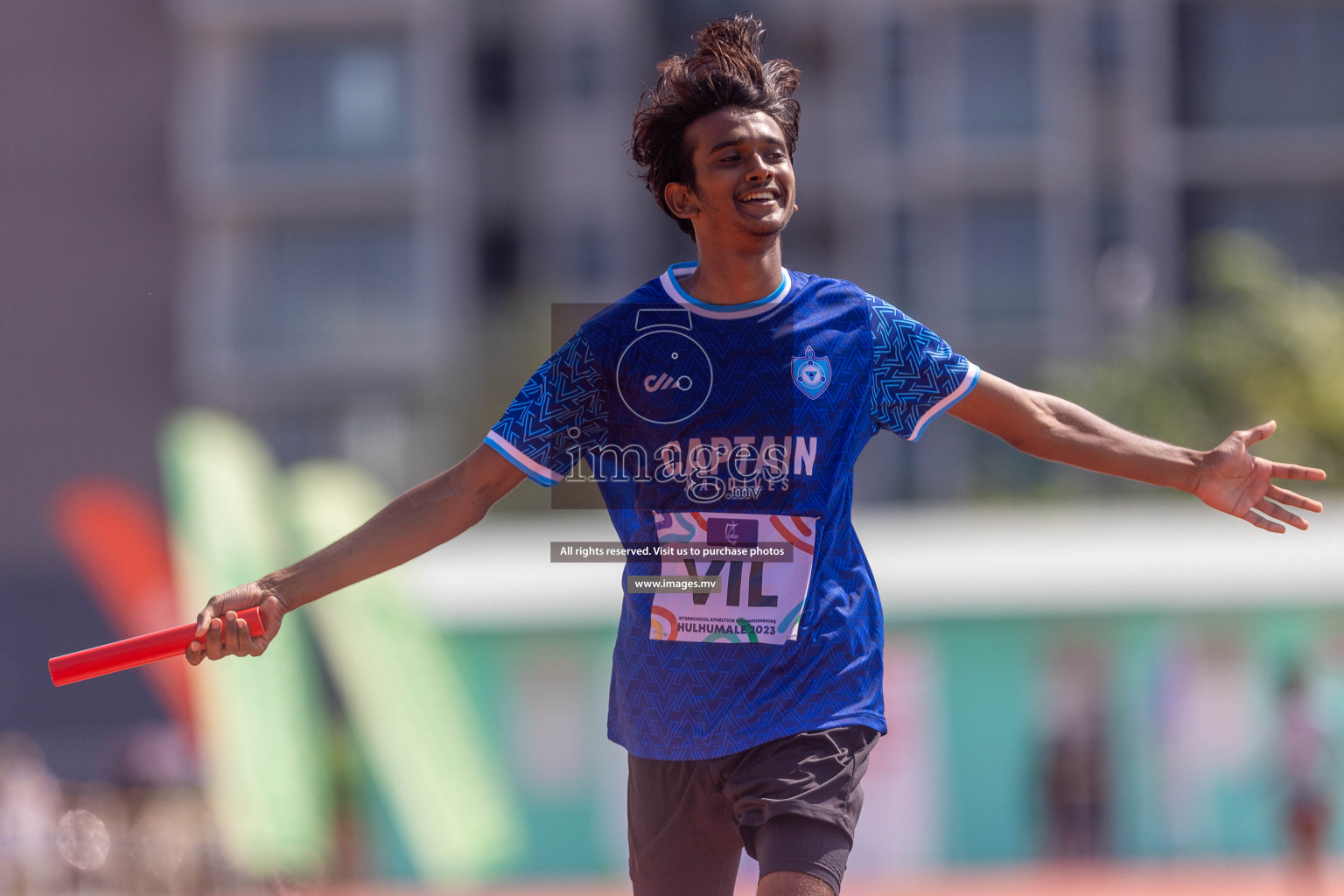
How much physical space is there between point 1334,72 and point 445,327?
15.2m

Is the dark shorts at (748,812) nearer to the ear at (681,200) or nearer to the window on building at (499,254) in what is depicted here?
the ear at (681,200)

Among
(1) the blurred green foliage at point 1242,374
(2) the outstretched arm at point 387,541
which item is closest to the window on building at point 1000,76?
(1) the blurred green foliage at point 1242,374

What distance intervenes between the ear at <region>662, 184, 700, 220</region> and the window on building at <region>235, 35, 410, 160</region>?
26901mm

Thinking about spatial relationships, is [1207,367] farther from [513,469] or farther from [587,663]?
[513,469]

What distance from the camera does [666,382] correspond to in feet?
11.0

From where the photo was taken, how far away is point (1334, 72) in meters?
26.4

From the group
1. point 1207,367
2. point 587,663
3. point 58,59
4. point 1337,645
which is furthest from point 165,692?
point 58,59

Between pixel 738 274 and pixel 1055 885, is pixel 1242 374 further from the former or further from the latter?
pixel 738 274

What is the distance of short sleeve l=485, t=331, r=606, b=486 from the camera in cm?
340

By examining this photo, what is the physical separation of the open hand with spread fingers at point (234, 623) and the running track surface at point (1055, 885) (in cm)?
1087

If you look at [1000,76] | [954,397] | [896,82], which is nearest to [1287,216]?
[1000,76]

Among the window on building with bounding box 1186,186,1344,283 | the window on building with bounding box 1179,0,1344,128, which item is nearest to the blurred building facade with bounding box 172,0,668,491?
the window on building with bounding box 1179,0,1344,128

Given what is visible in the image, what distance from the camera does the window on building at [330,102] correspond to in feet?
96.9

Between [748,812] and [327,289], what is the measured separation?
1082 inches
